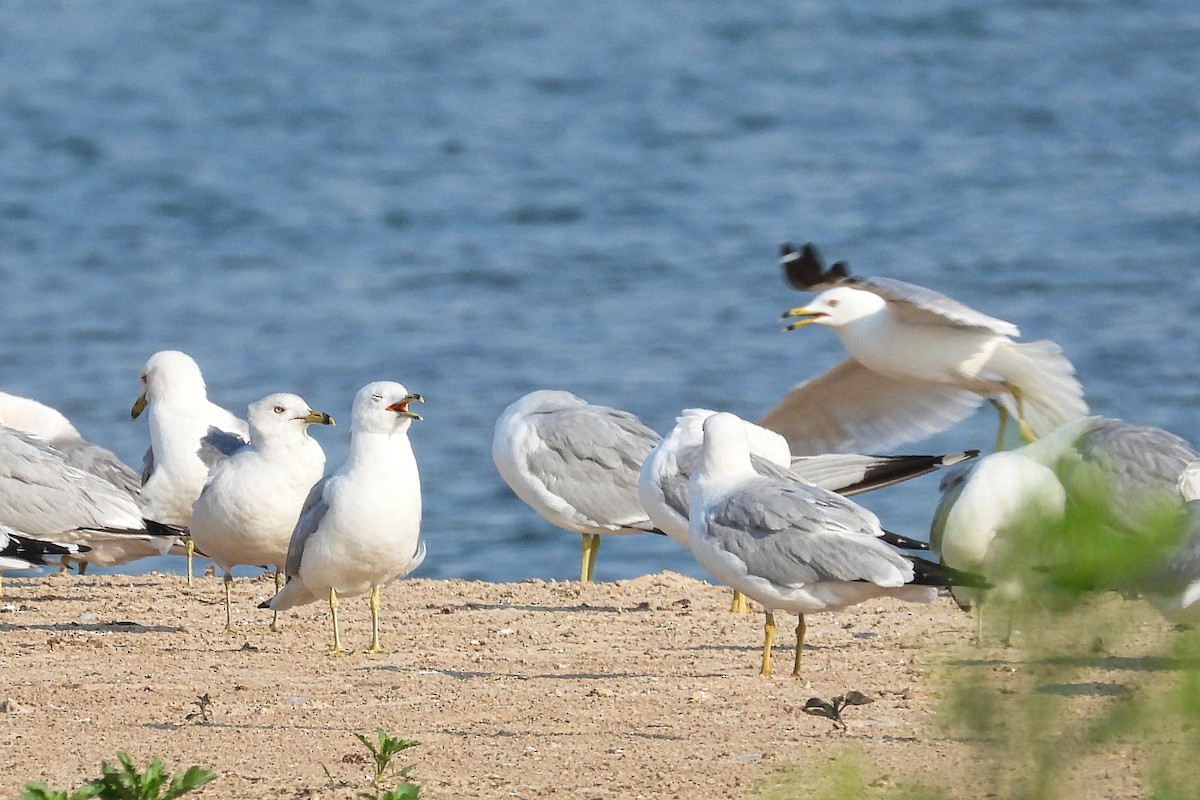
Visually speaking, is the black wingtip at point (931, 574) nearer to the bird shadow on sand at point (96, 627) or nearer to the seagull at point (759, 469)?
the seagull at point (759, 469)

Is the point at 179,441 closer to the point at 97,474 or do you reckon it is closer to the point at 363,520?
the point at 97,474

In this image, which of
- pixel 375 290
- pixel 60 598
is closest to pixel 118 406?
pixel 375 290

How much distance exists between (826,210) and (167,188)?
9.55 metres

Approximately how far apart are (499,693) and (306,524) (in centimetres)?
141

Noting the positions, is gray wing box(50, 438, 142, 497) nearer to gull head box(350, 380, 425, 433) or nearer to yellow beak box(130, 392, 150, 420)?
yellow beak box(130, 392, 150, 420)

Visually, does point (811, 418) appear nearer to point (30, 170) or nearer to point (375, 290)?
point (375, 290)

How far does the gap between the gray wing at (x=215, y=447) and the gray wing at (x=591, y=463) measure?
138 centimetres

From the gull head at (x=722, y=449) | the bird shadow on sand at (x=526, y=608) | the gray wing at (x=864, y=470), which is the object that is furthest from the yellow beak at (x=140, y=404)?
the gull head at (x=722, y=449)

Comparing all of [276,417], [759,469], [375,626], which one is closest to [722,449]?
[759,469]

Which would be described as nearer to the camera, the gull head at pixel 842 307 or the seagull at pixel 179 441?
the seagull at pixel 179 441

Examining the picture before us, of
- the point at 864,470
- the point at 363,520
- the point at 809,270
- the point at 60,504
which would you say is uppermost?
the point at 809,270

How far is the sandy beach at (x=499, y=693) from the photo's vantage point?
5.17 meters

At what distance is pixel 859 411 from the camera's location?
10234 millimetres

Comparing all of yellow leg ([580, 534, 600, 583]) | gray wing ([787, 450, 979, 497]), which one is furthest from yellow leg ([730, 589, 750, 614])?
yellow leg ([580, 534, 600, 583])
